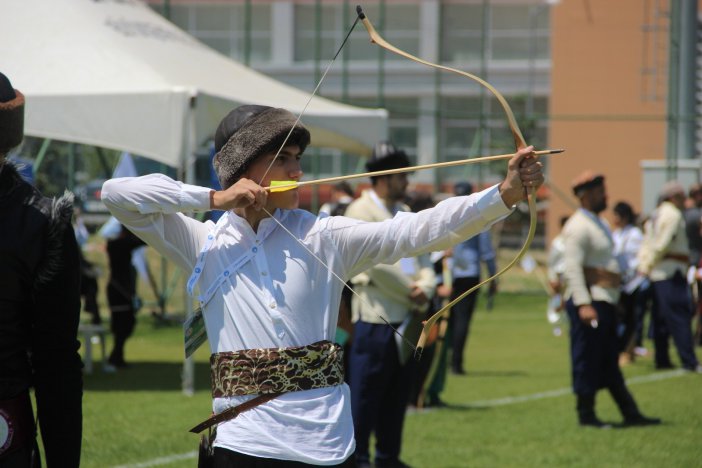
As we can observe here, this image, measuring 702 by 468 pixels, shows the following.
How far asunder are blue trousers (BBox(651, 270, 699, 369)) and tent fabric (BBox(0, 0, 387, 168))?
3.41 m

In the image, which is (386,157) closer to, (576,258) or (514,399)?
(576,258)

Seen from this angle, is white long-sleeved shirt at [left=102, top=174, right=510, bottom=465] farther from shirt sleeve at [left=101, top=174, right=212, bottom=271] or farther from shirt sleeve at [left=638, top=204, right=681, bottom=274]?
shirt sleeve at [left=638, top=204, right=681, bottom=274]

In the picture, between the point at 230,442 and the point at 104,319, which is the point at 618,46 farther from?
the point at 230,442

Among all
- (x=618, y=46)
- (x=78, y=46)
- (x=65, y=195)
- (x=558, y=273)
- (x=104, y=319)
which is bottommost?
(x=104, y=319)

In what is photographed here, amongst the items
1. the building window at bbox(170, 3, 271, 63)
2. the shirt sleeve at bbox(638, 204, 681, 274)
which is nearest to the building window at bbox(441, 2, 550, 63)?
the building window at bbox(170, 3, 271, 63)

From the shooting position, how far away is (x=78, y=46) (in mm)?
9430

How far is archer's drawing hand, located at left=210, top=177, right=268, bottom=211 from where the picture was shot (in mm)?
2990

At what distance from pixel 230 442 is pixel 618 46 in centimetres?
2532

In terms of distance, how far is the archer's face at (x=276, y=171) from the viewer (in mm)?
3180

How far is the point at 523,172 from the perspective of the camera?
283 cm

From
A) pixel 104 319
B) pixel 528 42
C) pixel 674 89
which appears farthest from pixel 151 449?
pixel 528 42

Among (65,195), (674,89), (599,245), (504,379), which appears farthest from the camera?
(674,89)

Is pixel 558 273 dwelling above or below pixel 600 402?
above

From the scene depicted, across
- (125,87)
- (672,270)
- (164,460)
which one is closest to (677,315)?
(672,270)
